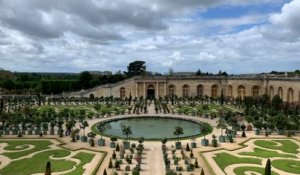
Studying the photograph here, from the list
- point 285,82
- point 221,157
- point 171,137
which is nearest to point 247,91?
point 285,82

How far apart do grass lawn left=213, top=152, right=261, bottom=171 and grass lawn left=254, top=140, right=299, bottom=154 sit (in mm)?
5285

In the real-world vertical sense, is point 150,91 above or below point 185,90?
below

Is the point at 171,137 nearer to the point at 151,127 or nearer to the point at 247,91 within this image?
the point at 151,127

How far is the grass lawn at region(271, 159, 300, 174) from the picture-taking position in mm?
25094

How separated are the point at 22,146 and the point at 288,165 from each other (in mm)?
25323

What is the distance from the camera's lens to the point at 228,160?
27.6m

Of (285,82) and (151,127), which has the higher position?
(285,82)

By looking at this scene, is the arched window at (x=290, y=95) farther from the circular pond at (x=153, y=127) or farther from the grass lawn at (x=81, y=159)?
the grass lawn at (x=81, y=159)

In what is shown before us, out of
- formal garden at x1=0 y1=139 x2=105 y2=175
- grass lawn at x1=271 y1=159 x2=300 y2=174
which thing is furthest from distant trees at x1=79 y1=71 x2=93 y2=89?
grass lawn at x1=271 y1=159 x2=300 y2=174

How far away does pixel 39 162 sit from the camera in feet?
87.5

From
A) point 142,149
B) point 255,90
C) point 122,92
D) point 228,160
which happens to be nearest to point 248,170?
point 228,160

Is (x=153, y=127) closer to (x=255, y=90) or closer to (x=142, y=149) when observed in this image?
(x=142, y=149)

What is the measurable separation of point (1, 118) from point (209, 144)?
26900 millimetres

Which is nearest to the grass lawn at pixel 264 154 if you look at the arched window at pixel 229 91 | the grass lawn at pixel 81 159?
the grass lawn at pixel 81 159
